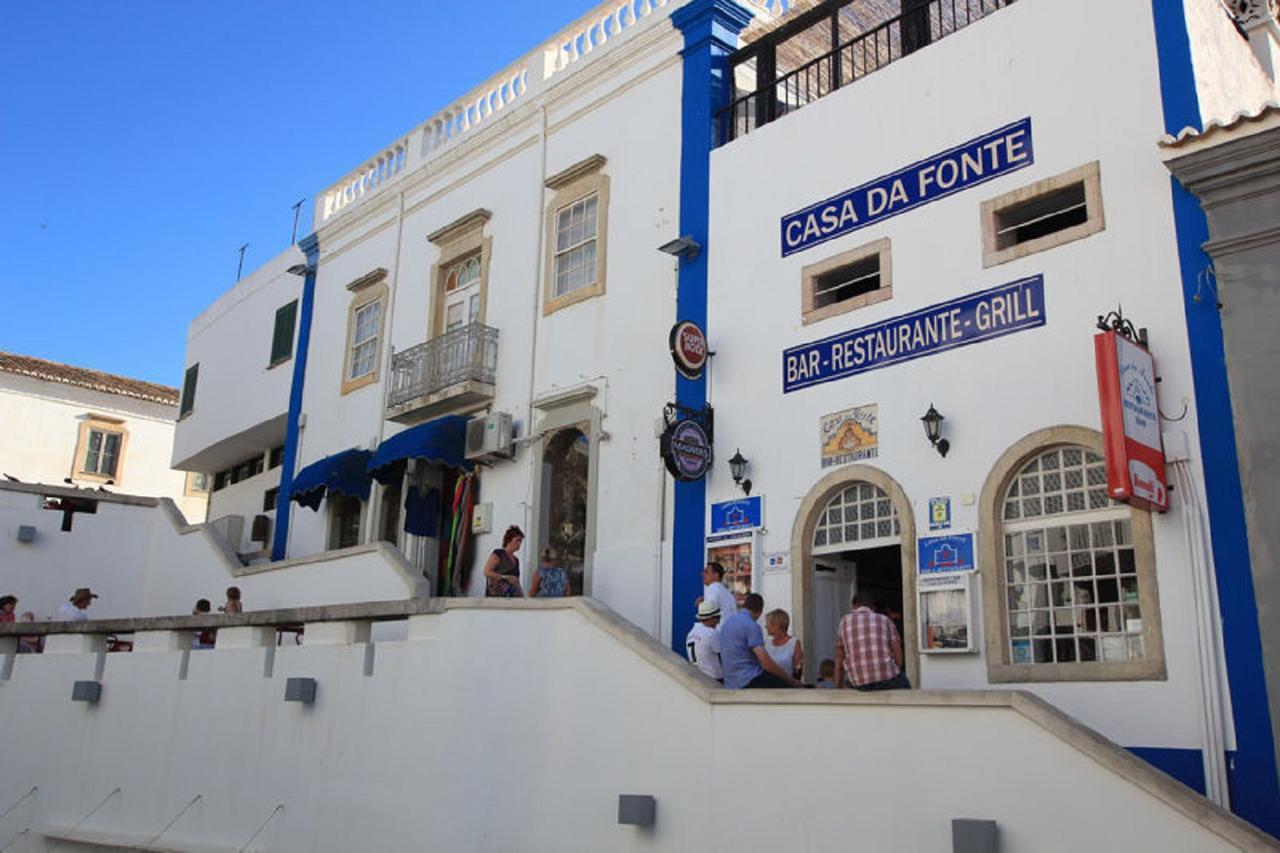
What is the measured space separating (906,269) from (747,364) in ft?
6.85

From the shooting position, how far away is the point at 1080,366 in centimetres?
998

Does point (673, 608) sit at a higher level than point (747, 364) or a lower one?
lower

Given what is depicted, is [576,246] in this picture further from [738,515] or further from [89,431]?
[89,431]

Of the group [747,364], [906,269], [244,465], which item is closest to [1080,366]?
[906,269]

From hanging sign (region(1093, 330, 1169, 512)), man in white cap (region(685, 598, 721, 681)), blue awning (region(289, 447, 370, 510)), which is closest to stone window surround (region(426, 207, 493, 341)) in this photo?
blue awning (region(289, 447, 370, 510))

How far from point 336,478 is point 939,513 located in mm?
9920

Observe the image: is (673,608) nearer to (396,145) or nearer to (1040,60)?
(1040,60)

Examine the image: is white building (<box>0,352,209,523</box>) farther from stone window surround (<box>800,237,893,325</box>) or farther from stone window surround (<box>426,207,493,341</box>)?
stone window surround (<box>800,237,893,325</box>)

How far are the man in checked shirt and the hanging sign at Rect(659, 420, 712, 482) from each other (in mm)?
3656

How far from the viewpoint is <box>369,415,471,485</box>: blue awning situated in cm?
1591

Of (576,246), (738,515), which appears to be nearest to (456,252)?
(576,246)

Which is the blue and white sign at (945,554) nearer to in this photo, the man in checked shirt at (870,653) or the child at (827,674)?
the child at (827,674)

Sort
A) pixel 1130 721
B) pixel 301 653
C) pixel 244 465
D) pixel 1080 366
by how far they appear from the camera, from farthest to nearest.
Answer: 1. pixel 244 465
2. pixel 301 653
3. pixel 1080 366
4. pixel 1130 721

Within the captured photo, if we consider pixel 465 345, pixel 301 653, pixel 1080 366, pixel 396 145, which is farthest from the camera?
pixel 396 145
